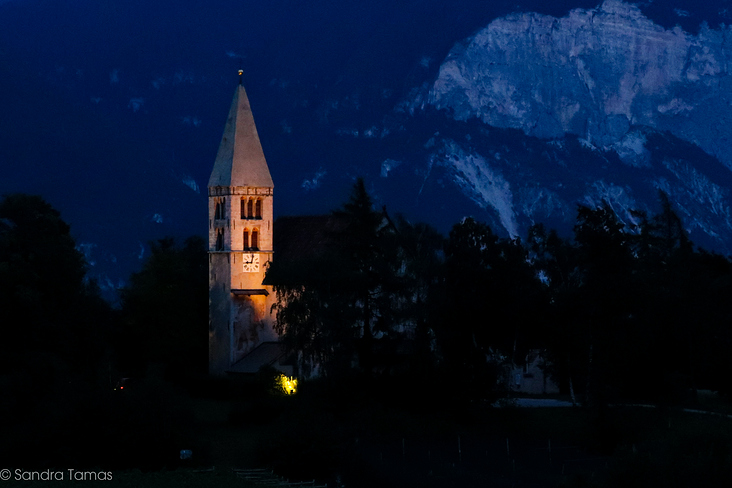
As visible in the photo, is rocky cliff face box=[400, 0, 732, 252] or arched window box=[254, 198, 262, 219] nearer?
arched window box=[254, 198, 262, 219]

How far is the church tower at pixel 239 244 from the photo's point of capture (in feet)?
265

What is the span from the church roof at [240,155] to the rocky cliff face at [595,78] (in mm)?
52629

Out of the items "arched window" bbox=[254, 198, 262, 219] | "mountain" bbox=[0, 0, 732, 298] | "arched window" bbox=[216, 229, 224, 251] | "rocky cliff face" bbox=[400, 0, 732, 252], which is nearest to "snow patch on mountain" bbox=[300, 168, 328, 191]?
"mountain" bbox=[0, 0, 732, 298]

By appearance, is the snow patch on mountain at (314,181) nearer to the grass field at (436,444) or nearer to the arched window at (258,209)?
the arched window at (258,209)

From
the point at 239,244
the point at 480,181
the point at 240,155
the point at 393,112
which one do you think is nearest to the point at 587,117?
the point at 480,181

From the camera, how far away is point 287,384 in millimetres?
72188

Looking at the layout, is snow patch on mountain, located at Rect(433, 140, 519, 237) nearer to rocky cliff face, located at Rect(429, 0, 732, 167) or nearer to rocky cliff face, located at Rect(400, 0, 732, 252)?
rocky cliff face, located at Rect(400, 0, 732, 252)

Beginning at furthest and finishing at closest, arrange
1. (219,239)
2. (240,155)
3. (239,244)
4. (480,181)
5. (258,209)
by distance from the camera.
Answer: (480,181)
(258,209)
(219,239)
(240,155)
(239,244)

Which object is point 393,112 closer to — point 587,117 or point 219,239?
point 587,117

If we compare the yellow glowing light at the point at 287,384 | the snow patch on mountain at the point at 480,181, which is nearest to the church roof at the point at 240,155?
the yellow glowing light at the point at 287,384

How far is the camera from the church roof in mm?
81625

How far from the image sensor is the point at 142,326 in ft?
260

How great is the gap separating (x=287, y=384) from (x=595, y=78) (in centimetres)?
7651

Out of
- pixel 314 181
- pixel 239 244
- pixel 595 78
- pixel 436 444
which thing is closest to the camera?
pixel 436 444
